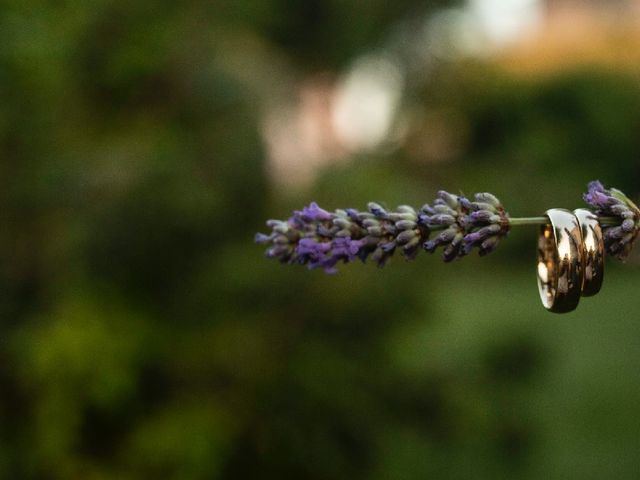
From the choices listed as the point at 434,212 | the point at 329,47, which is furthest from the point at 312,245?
the point at 329,47

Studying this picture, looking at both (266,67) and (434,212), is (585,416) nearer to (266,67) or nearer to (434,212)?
(266,67)

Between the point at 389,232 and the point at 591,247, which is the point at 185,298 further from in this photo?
the point at 591,247

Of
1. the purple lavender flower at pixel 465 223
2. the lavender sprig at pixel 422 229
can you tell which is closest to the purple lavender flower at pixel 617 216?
the lavender sprig at pixel 422 229

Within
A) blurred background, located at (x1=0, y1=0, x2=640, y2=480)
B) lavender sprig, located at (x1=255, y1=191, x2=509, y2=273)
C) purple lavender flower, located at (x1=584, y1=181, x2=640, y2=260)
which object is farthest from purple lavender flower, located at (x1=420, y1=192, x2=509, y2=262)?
blurred background, located at (x1=0, y1=0, x2=640, y2=480)

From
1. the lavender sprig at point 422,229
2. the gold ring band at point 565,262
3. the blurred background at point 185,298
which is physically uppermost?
the blurred background at point 185,298

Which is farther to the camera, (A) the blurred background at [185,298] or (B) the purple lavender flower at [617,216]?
(A) the blurred background at [185,298]

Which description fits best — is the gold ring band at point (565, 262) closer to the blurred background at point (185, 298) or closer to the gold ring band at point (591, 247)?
the gold ring band at point (591, 247)
